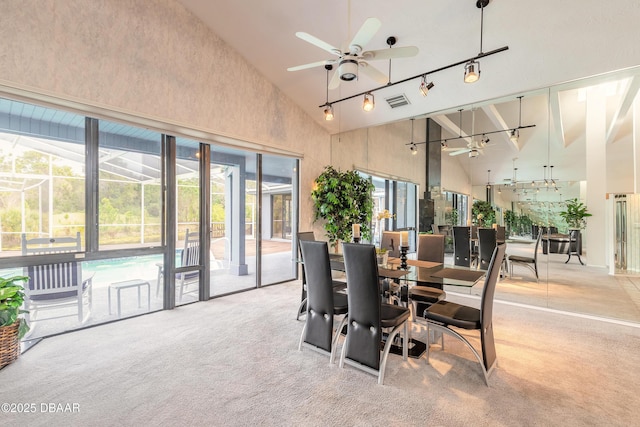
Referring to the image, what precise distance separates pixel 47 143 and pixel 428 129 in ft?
18.3

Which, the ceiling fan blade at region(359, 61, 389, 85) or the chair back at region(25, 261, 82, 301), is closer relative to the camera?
the ceiling fan blade at region(359, 61, 389, 85)

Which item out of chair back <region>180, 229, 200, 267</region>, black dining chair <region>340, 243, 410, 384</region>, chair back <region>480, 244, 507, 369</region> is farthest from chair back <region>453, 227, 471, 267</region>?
chair back <region>180, 229, 200, 267</region>

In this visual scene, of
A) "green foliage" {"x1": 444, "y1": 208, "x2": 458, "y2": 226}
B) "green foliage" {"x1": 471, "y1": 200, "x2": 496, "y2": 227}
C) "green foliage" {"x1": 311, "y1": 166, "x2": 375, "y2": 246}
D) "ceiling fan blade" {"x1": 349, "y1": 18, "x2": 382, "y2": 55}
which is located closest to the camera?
"ceiling fan blade" {"x1": 349, "y1": 18, "x2": 382, "y2": 55}

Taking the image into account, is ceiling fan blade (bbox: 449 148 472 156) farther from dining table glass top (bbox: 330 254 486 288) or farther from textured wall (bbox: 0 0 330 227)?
textured wall (bbox: 0 0 330 227)

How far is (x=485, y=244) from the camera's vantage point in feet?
14.9

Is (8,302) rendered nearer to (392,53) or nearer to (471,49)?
(392,53)

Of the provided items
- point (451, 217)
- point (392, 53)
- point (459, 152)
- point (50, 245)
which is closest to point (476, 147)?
point (459, 152)

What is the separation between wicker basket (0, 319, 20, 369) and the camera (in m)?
2.41

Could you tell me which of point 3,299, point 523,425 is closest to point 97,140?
point 3,299

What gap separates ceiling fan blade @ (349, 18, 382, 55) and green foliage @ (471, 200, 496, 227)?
3.49 m

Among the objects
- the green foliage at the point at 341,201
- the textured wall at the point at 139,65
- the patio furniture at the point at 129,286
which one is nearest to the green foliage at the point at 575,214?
the green foliage at the point at 341,201

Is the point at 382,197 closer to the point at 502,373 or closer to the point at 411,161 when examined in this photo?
the point at 411,161

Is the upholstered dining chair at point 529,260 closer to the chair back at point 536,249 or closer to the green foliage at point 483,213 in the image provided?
the chair back at point 536,249

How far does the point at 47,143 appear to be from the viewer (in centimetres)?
308
